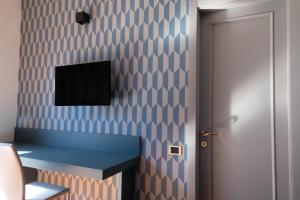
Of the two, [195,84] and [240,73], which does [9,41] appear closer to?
[195,84]

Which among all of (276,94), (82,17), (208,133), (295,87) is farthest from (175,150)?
(82,17)

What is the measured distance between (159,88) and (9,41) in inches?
82.7

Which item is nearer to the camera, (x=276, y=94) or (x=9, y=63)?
(x=276, y=94)

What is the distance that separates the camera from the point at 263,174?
5.61ft

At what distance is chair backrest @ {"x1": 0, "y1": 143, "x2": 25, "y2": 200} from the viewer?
4.95 ft

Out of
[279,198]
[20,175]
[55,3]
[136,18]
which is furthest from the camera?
[55,3]

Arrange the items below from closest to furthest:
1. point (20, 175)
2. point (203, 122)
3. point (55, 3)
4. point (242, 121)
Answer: point (20, 175)
point (242, 121)
point (203, 122)
point (55, 3)

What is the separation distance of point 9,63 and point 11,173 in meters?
1.80

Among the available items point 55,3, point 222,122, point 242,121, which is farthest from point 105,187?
point 55,3

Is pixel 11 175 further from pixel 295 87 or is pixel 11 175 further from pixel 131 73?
pixel 295 87

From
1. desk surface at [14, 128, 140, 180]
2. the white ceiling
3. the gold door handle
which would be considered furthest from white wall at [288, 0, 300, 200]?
desk surface at [14, 128, 140, 180]

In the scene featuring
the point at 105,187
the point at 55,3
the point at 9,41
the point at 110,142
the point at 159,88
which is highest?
the point at 55,3

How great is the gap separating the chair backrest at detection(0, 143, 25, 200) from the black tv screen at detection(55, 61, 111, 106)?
80 cm

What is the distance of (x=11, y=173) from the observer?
153 cm
